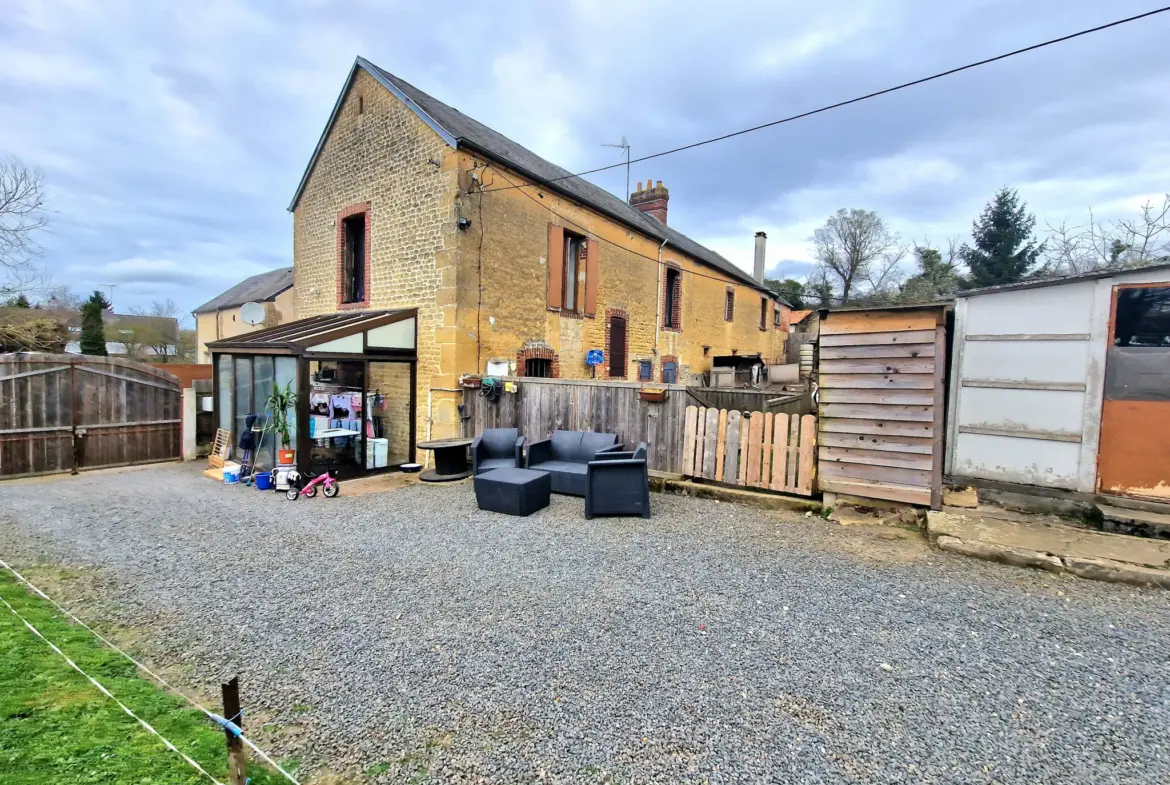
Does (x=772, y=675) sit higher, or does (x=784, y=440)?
(x=784, y=440)

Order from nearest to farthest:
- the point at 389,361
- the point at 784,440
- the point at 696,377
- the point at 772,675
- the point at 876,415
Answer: the point at 772,675
the point at 876,415
the point at 784,440
the point at 389,361
the point at 696,377

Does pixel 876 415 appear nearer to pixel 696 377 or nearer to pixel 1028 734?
pixel 1028 734

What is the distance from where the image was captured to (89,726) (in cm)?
241

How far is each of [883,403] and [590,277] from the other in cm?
843

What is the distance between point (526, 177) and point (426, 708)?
10.3 m

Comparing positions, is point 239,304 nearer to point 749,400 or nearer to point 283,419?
point 283,419

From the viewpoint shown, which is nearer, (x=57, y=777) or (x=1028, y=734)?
(x=57, y=777)

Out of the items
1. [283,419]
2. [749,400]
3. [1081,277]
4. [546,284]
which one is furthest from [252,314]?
[1081,277]

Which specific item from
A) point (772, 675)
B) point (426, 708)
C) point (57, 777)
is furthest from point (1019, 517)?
point (57, 777)

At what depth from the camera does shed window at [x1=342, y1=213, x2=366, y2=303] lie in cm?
1161

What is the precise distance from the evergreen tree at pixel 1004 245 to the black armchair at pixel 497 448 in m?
32.3

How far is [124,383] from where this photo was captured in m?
9.80

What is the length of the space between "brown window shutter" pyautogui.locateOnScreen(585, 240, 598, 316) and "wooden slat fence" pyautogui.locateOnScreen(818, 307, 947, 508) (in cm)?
739

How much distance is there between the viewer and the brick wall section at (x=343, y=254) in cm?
1102
